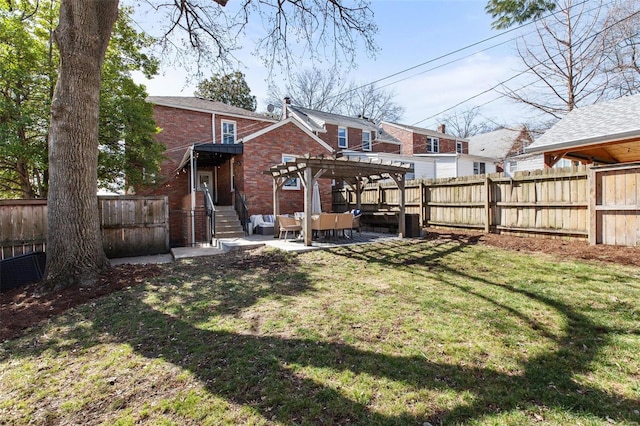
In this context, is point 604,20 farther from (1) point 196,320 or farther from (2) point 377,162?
(1) point 196,320

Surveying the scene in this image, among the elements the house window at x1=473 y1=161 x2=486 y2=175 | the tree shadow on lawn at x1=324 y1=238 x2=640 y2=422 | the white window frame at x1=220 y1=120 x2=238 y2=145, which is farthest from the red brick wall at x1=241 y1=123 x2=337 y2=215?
the house window at x1=473 y1=161 x2=486 y2=175

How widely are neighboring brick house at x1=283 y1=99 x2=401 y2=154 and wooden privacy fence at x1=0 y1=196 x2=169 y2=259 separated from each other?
14.1 metres

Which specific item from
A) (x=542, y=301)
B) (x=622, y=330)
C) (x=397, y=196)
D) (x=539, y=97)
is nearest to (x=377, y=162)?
(x=397, y=196)

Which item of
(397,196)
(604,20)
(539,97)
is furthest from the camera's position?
(539,97)

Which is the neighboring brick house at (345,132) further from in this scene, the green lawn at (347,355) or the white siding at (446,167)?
the green lawn at (347,355)

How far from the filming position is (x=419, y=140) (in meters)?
28.1

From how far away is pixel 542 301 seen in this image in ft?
14.5

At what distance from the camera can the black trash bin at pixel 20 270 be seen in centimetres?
612

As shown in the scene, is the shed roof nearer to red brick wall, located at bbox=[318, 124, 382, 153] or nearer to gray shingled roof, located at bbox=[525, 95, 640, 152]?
gray shingled roof, located at bbox=[525, 95, 640, 152]

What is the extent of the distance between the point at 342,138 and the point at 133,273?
20.1 metres

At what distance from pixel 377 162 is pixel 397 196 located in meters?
3.17

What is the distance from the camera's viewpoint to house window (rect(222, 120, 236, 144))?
1806 cm

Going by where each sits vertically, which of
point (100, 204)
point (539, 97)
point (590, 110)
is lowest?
point (100, 204)

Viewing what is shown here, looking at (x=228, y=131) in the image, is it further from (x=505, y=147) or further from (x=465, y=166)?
(x=505, y=147)
